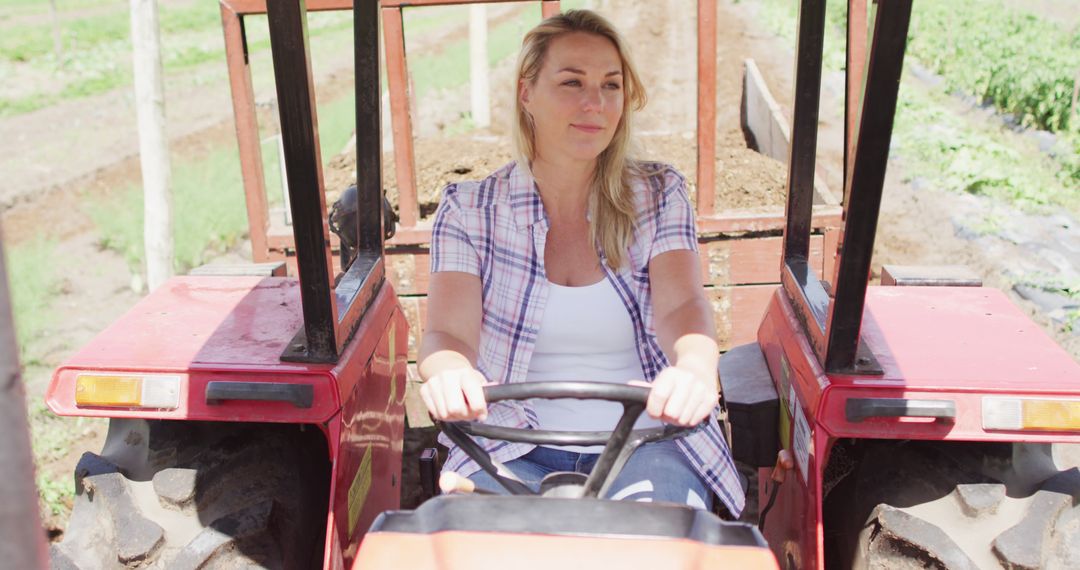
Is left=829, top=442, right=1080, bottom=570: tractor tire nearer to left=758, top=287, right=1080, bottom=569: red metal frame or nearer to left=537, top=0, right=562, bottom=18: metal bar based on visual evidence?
left=758, top=287, right=1080, bottom=569: red metal frame

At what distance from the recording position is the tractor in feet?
5.38

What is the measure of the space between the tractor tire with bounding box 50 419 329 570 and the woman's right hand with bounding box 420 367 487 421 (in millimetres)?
446

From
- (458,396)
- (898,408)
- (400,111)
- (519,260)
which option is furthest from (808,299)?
(400,111)

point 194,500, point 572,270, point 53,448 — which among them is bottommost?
point 53,448

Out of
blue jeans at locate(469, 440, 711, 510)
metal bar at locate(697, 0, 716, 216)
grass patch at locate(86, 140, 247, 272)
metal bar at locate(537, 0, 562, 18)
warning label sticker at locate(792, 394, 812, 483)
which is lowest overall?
grass patch at locate(86, 140, 247, 272)

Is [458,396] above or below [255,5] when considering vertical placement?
below

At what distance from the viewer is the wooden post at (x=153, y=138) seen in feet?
15.5

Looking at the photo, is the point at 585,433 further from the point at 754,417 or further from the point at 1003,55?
the point at 1003,55

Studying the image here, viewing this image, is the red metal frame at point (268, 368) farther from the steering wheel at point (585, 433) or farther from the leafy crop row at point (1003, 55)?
the leafy crop row at point (1003, 55)

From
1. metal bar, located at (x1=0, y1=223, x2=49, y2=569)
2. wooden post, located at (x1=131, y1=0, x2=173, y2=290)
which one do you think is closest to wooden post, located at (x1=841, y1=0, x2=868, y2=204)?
metal bar, located at (x1=0, y1=223, x2=49, y2=569)

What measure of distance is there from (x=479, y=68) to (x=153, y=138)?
179 inches

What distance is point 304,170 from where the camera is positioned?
184 cm

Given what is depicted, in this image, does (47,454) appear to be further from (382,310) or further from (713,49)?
(713,49)

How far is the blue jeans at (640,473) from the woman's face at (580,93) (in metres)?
0.68
